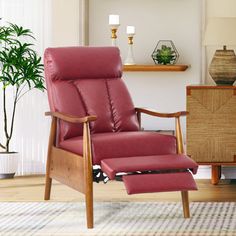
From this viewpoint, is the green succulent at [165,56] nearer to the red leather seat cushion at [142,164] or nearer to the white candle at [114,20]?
the white candle at [114,20]

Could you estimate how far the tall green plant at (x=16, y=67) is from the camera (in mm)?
5520

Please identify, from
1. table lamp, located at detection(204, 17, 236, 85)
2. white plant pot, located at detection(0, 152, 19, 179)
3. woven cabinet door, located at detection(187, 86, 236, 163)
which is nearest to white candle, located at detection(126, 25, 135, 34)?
table lamp, located at detection(204, 17, 236, 85)

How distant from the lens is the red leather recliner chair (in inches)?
153

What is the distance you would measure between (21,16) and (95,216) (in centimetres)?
219

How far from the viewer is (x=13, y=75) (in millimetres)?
5598

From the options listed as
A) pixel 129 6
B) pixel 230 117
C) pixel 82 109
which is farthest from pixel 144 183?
pixel 129 6

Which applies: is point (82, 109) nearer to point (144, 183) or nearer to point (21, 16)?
point (144, 183)

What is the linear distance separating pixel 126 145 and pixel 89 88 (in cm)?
69

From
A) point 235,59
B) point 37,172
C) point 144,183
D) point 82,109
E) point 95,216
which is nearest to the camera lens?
point 144,183

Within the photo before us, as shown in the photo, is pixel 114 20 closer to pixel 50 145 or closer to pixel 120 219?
pixel 50 145

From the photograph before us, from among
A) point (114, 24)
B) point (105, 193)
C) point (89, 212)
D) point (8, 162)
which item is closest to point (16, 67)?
point (8, 162)

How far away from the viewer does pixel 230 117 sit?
530cm

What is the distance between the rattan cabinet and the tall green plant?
1.22 meters

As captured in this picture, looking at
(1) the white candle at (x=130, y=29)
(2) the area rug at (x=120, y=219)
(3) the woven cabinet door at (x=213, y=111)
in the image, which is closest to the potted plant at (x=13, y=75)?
(1) the white candle at (x=130, y=29)
